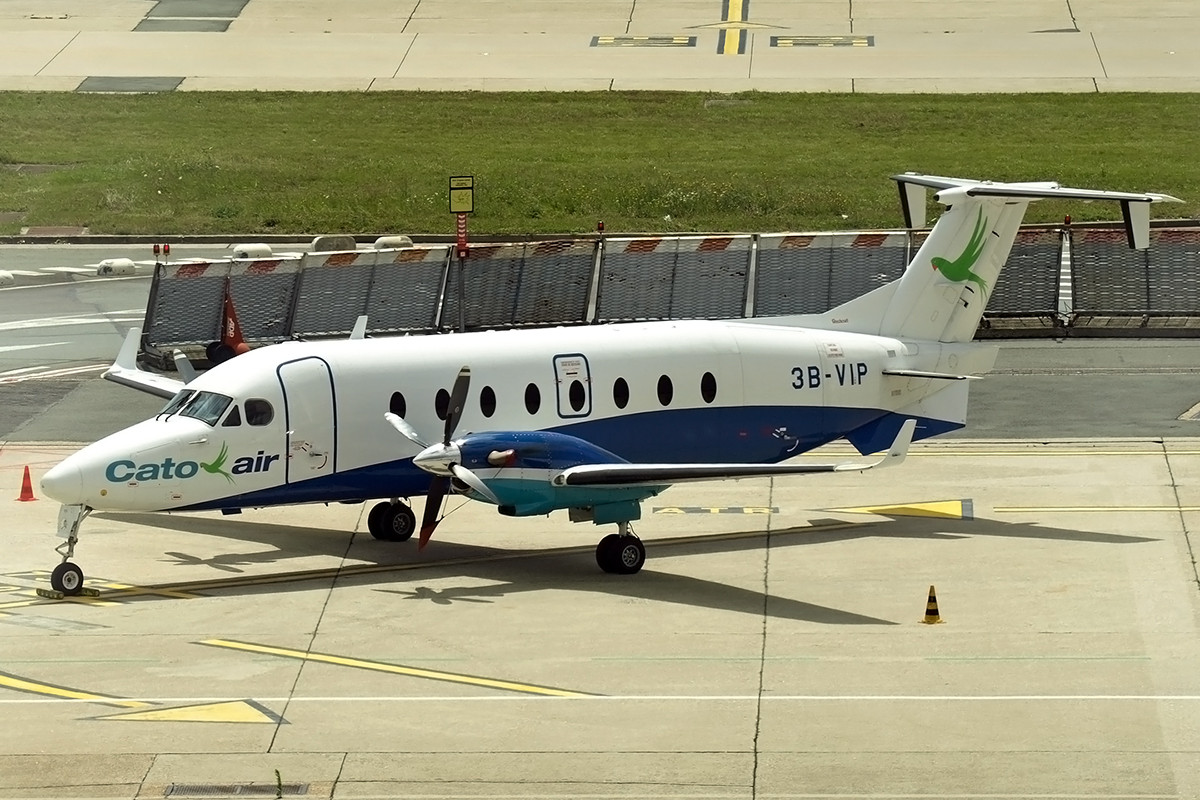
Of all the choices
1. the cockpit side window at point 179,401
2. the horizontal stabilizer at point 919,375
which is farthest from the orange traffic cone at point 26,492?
the horizontal stabilizer at point 919,375

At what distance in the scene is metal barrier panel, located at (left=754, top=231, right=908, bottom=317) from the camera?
137ft

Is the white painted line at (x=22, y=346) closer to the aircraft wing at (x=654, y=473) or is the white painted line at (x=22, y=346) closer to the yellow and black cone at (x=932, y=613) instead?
the aircraft wing at (x=654, y=473)

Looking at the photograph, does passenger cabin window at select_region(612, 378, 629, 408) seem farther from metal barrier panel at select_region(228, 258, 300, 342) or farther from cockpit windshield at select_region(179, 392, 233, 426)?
metal barrier panel at select_region(228, 258, 300, 342)

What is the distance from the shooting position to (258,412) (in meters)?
25.5

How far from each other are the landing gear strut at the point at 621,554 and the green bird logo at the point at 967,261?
780 cm

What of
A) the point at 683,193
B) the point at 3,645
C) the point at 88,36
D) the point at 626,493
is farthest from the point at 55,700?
the point at 88,36

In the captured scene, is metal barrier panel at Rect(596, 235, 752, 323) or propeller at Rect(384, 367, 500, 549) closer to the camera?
propeller at Rect(384, 367, 500, 549)

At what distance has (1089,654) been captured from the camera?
21.6m

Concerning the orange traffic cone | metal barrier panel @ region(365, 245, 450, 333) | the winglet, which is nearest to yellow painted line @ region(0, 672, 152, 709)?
the orange traffic cone

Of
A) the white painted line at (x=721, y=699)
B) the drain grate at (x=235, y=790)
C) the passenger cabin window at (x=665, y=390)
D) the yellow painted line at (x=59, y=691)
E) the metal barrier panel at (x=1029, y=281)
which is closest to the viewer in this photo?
the drain grate at (x=235, y=790)

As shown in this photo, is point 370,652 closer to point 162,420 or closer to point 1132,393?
point 162,420

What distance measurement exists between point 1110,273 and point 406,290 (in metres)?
15.9

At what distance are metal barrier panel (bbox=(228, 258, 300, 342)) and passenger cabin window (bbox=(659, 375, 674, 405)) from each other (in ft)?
50.2

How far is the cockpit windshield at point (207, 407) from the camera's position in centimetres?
2528
